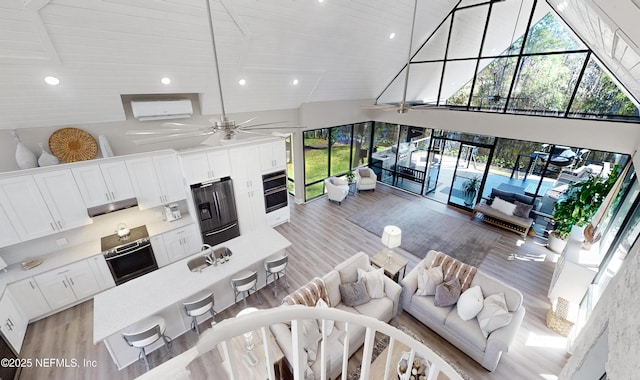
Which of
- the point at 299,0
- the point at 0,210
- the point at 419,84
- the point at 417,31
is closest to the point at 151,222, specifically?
the point at 0,210

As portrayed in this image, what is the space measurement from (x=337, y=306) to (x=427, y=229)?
11.9 ft

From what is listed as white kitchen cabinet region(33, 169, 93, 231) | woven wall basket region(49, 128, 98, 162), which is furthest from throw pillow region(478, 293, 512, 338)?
woven wall basket region(49, 128, 98, 162)

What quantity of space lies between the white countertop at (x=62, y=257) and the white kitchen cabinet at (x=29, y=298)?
93 mm

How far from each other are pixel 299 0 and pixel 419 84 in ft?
17.2

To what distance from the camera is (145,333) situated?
301 centimetres

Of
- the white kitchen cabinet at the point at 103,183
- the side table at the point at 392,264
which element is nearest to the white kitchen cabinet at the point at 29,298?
the white kitchen cabinet at the point at 103,183

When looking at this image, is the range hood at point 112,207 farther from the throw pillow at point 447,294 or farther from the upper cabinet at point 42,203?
the throw pillow at point 447,294

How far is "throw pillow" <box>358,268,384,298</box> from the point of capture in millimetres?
3799

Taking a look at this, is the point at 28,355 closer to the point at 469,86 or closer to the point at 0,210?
the point at 0,210

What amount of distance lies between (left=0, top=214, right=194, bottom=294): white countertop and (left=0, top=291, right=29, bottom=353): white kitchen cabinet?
0.20 meters

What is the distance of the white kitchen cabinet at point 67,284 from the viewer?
12.8ft

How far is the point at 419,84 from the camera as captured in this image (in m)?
7.49

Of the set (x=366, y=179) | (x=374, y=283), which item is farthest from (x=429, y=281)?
(x=366, y=179)

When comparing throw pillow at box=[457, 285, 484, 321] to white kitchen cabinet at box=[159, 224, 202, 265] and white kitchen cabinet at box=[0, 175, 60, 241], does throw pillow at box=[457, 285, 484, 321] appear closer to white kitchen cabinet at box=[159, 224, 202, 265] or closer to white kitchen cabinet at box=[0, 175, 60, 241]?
white kitchen cabinet at box=[159, 224, 202, 265]
